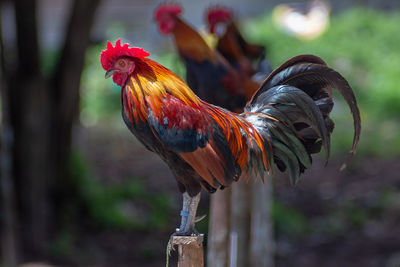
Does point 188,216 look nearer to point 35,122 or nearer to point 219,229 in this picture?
point 219,229

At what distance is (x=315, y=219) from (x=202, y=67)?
3.27 meters

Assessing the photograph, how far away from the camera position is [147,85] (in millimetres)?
2010

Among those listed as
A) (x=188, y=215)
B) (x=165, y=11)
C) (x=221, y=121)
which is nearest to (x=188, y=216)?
(x=188, y=215)

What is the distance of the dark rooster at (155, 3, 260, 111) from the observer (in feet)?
10.6

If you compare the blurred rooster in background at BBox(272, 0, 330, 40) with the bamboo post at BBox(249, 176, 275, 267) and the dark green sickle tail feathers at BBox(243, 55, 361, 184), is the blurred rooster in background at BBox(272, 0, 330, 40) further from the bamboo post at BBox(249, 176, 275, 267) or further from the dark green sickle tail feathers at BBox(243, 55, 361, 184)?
the dark green sickle tail feathers at BBox(243, 55, 361, 184)

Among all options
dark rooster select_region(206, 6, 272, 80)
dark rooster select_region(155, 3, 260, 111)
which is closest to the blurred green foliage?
dark rooster select_region(206, 6, 272, 80)

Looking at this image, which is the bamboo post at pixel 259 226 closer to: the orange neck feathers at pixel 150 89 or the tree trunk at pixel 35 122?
the orange neck feathers at pixel 150 89

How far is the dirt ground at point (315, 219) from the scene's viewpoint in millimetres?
5090

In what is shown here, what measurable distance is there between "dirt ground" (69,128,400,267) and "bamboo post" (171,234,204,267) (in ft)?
8.64

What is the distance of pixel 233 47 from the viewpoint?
3879 millimetres

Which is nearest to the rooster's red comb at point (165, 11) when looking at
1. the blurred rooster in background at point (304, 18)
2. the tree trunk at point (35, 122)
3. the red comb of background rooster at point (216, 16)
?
the red comb of background rooster at point (216, 16)

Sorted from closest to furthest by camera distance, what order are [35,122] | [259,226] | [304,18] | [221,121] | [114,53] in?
[114,53] < [221,121] < [259,226] < [35,122] < [304,18]

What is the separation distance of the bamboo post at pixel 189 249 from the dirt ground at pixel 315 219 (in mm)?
2634

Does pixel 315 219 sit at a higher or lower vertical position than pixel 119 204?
lower
